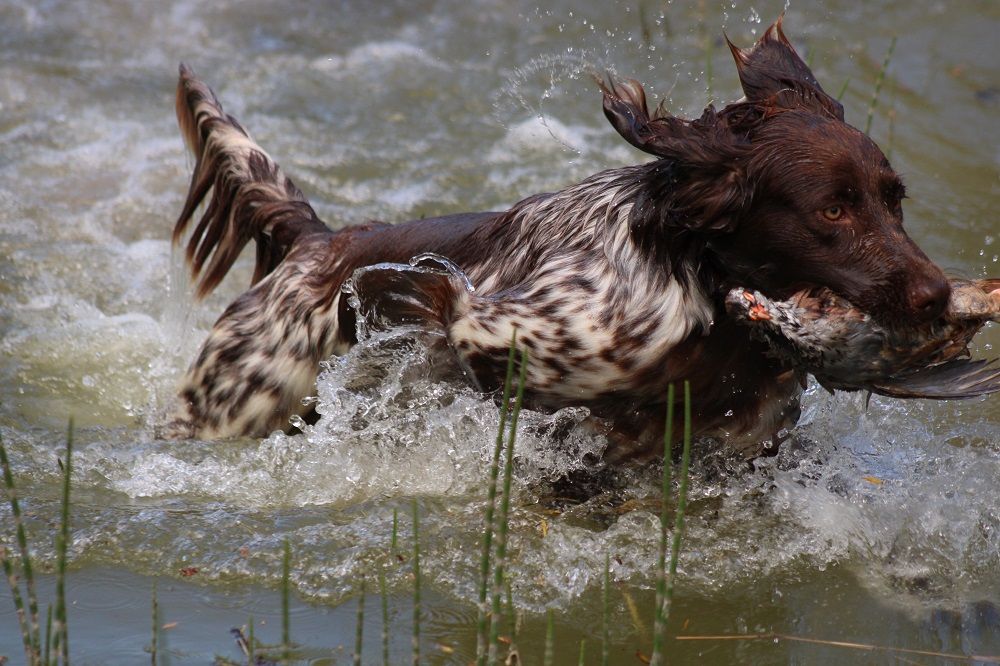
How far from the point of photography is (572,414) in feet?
12.4

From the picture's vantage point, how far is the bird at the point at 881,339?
3.12m

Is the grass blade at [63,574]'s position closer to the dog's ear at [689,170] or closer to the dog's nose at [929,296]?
the dog's ear at [689,170]

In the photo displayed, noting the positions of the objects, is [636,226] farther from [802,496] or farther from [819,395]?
[819,395]

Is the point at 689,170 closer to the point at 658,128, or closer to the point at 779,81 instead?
the point at 658,128

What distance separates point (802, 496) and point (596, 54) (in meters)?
5.28

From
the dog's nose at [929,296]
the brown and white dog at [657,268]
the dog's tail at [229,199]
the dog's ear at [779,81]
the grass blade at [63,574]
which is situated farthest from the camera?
the dog's tail at [229,199]

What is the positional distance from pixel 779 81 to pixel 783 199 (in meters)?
0.45

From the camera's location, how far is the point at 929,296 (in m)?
3.03

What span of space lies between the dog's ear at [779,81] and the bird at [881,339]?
54cm

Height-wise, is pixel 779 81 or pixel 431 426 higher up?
pixel 779 81

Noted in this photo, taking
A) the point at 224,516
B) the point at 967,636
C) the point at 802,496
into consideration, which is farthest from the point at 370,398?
the point at 967,636

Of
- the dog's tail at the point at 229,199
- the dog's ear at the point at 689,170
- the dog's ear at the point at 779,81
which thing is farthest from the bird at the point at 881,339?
the dog's tail at the point at 229,199

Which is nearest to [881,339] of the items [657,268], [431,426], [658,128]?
[657,268]

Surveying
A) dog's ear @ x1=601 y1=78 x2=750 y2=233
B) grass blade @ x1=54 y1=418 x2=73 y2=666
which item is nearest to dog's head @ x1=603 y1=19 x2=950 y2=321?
dog's ear @ x1=601 y1=78 x2=750 y2=233
